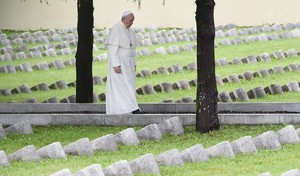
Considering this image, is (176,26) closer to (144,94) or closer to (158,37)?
(158,37)

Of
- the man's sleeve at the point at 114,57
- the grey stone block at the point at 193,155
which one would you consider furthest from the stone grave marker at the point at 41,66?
the grey stone block at the point at 193,155

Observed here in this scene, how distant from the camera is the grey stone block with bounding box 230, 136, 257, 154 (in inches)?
631

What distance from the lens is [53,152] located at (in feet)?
50.8

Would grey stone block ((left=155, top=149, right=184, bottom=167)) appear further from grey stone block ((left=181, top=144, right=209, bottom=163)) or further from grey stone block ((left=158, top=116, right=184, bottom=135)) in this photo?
grey stone block ((left=158, top=116, right=184, bottom=135))

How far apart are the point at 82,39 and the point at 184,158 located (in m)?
7.99

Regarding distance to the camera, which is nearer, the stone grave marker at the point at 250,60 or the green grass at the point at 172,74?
the green grass at the point at 172,74

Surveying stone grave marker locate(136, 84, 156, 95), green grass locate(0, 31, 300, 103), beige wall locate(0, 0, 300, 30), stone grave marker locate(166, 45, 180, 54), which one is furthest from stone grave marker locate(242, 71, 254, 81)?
beige wall locate(0, 0, 300, 30)

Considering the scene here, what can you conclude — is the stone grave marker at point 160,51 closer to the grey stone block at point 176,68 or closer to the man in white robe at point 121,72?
the grey stone block at point 176,68

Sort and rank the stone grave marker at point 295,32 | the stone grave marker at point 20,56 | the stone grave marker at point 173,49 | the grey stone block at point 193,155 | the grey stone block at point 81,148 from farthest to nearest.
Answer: the stone grave marker at point 295,32 < the stone grave marker at point 20,56 < the stone grave marker at point 173,49 < the grey stone block at point 81,148 < the grey stone block at point 193,155

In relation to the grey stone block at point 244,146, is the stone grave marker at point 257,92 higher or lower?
lower

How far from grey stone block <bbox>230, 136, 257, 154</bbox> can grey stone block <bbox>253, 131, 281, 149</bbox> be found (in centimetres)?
35

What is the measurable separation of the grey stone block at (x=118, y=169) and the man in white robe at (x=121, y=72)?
732cm

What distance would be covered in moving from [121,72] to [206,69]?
7.30ft

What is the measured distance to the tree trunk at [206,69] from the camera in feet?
62.8
